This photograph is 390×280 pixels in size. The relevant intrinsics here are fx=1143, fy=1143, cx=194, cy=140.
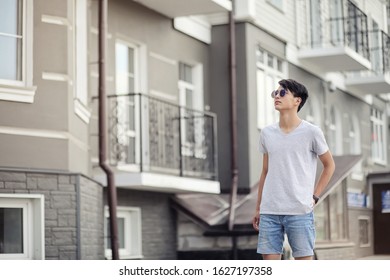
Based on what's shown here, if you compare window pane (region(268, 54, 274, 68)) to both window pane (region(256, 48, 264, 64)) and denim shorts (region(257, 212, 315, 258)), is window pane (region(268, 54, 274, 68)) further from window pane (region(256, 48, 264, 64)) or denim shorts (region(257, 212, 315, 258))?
denim shorts (region(257, 212, 315, 258))

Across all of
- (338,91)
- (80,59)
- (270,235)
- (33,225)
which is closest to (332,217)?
(338,91)

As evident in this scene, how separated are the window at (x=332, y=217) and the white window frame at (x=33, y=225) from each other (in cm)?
157

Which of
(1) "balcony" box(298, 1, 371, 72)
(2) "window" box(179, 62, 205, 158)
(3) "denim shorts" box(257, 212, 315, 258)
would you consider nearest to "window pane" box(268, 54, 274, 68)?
(1) "balcony" box(298, 1, 371, 72)

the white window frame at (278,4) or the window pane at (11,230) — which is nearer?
the window pane at (11,230)

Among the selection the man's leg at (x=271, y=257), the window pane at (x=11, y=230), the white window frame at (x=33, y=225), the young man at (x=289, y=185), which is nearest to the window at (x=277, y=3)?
the white window frame at (x=33, y=225)

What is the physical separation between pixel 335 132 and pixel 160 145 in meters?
1.18

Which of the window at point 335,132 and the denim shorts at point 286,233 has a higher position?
the window at point 335,132

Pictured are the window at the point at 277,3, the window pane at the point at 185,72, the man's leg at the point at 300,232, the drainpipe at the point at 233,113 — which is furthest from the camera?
the window pane at the point at 185,72

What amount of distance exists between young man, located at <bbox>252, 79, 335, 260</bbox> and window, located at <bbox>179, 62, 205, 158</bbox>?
296 centimetres

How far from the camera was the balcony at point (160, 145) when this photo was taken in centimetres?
623

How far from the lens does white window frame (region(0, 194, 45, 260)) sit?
4.96 metres

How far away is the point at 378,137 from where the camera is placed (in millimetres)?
5750

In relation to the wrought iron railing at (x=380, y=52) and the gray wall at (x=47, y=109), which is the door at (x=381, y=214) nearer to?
the wrought iron railing at (x=380, y=52)
